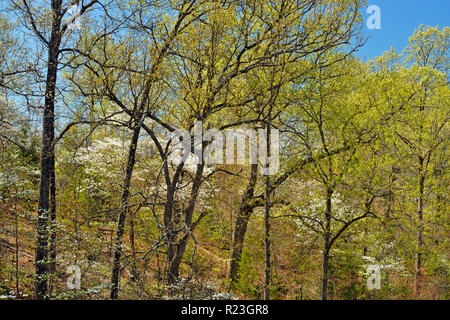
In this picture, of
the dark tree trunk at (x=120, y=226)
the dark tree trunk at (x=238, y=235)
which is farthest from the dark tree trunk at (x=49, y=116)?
the dark tree trunk at (x=238, y=235)

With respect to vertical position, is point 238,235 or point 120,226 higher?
point 120,226

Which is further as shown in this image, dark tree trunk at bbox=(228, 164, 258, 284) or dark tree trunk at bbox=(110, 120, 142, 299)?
dark tree trunk at bbox=(228, 164, 258, 284)

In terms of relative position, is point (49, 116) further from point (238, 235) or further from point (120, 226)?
point (238, 235)

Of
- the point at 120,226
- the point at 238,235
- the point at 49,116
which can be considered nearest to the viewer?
the point at 120,226

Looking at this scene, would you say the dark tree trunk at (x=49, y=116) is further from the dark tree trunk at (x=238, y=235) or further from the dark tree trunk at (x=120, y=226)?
the dark tree trunk at (x=238, y=235)

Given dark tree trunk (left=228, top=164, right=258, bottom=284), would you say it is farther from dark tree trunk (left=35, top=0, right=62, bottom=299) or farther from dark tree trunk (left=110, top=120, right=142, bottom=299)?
dark tree trunk (left=35, top=0, right=62, bottom=299)

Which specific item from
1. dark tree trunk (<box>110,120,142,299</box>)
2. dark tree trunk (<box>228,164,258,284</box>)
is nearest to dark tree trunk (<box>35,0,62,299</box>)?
dark tree trunk (<box>110,120,142,299</box>)

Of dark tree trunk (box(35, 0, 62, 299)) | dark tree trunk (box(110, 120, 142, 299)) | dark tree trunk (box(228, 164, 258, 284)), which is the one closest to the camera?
dark tree trunk (box(110, 120, 142, 299))

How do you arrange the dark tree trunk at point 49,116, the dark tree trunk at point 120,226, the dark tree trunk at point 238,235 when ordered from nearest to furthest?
1. the dark tree trunk at point 120,226
2. the dark tree trunk at point 49,116
3. the dark tree trunk at point 238,235

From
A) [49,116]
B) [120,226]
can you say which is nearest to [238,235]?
[120,226]

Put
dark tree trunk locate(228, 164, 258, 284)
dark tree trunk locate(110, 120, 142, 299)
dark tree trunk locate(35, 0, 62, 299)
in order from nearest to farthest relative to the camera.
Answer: dark tree trunk locate(110, 120, 142, 299), dark tree trunk locate(35, 0, 62, 299), dark tree trunk locate(228, 164, 258, 284)

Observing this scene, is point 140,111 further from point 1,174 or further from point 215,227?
point 215,227

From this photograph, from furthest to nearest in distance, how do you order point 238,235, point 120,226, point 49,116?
point 238,235 < point 49,116 < point 120,226
